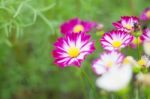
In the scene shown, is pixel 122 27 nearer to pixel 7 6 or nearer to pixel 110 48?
pixel 110 48

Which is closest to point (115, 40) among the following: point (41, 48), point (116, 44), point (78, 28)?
point (116, 44)

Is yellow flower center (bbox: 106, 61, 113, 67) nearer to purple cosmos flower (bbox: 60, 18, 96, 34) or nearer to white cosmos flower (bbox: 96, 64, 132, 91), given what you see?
white cosmos flower (bbox: 96, 64, 132, 91)

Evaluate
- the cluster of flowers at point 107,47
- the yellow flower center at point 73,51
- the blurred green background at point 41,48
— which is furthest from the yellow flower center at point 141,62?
the blurred green background at point 41,48

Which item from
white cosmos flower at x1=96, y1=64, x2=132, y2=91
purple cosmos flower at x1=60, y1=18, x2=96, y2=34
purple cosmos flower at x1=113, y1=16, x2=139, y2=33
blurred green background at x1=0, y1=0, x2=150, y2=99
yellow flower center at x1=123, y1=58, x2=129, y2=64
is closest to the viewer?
white cosmos flower at x1=96, y1=64, x2=132, y2=91

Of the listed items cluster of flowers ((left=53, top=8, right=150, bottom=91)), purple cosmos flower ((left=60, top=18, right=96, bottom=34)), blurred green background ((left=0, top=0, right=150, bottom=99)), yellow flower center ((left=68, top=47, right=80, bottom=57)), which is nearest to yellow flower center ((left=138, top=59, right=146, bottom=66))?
cluster of flowers ((left=53, top=8, right=150, bottom=91))

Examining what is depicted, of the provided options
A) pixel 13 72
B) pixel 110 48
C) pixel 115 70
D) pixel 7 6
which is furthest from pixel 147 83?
pixel 13 72

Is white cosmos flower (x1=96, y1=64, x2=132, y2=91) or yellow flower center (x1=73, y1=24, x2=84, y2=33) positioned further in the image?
yellow flower center (x1=73, y1=24, x2=84, y2=33)
